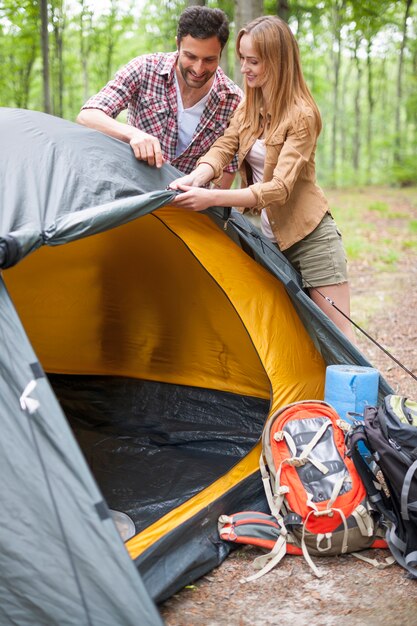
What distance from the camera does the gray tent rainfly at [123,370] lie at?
7.18 ft

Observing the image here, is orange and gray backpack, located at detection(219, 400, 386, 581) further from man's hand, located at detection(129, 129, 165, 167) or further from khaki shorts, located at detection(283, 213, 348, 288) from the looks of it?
man's hand, located at detection(129, 129, 165, 167)

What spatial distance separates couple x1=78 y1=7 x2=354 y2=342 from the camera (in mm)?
3264

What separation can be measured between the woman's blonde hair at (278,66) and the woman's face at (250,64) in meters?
0.02

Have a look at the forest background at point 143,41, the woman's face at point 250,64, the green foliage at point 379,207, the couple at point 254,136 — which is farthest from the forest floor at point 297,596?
the green foliage at point 379,207

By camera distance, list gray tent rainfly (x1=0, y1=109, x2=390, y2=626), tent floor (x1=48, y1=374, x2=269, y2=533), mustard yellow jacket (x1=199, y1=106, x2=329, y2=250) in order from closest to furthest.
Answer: gray tent rainfly (x1=0, y1=109, x2=390, y2=626) → mustard yellow jacket (x1=199, y1=106, x2=329, y2=250) → tent floor (x1=48, y1=374, x2=269, y2=533)

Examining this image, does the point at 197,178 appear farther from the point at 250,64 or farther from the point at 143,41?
the point at 143,41

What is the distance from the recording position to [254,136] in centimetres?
356

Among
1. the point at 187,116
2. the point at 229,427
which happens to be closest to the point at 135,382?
the point at 229,427

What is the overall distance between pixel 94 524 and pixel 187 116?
243cm

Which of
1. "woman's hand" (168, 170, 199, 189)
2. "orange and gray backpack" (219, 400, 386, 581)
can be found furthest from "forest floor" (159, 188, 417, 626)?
"woman's hand" (168, 170, 199, 189)

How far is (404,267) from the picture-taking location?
8562 mm

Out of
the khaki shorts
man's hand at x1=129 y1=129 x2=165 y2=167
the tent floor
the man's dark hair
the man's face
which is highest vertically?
the man's dark hair

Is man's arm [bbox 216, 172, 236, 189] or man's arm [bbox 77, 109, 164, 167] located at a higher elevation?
man's arm [bbox 77, 109, 164, 167]

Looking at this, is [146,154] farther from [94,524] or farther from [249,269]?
[94,524]
